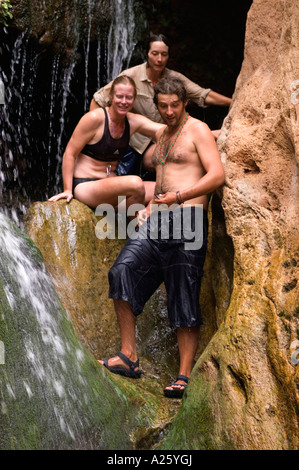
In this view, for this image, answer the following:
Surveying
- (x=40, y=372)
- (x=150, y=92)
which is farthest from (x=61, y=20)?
(x=40, y=372)

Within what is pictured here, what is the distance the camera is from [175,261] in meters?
4.64

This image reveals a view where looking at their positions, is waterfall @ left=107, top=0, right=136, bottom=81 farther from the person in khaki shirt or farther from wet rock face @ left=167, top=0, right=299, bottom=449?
wet rock face @ left=167, top=0, right=299, bottom=449

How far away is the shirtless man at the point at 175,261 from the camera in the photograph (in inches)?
179

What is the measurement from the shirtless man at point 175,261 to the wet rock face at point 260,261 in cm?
22

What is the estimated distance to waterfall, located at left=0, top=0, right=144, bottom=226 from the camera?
7.29m

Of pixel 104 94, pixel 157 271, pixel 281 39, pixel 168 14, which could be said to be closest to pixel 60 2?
pixel 168 14

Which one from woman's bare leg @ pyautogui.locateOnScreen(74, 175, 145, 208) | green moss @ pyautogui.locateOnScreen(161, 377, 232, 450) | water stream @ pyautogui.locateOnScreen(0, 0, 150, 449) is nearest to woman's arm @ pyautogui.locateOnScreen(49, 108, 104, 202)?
woman's bare leg @ pyautogui.locateOnScreen(74, 175, 145, 208)

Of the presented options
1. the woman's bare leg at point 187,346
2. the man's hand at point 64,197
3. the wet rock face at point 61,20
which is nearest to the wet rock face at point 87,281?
the man's hand at point 64,197

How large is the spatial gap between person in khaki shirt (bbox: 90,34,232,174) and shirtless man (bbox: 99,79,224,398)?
3.37ft

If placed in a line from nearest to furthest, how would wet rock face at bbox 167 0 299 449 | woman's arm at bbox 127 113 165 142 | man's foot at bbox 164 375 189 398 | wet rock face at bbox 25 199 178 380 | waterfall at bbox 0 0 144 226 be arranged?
1. wet rock face at bbox 167 0 299 449
2. man's foot at bbox 164 375 189 398
3. wet rock face at bbox 25 199 178 380
4. woman's arm at bbox 127 113 165 142
5. waterfall at bbox 0 0 144 226

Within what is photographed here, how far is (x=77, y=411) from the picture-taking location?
3730 millimetres

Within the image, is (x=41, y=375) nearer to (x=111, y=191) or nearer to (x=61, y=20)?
(x=111, y=191)
